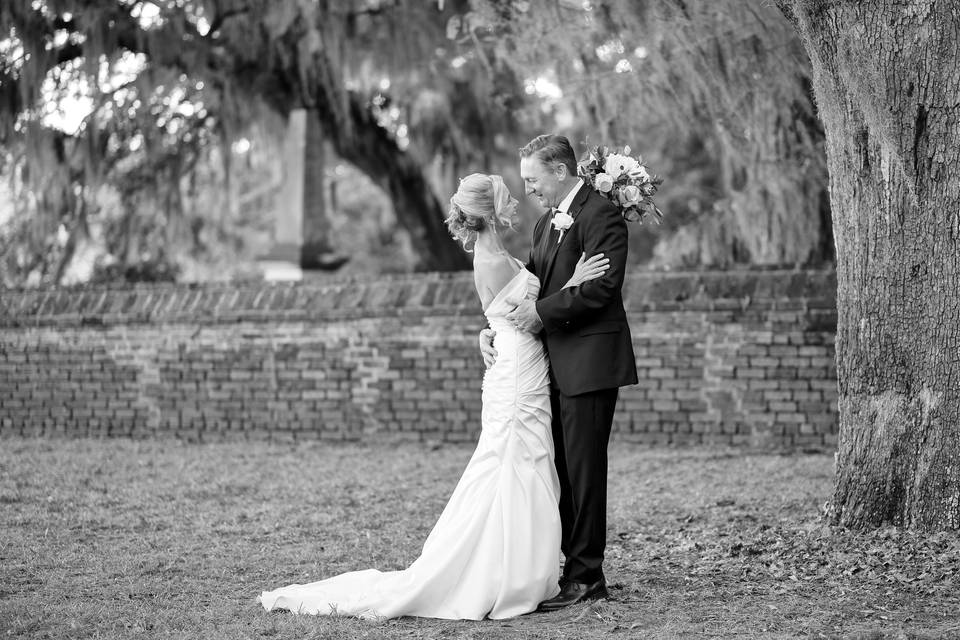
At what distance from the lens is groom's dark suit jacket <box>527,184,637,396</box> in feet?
14.8

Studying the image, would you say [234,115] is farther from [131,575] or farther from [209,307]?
[131,575]

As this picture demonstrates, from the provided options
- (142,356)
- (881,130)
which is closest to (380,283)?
(142,356)

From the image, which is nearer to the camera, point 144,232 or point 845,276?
point 845,276

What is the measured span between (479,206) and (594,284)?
0.60 m

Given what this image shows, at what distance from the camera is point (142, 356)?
9.94 metres

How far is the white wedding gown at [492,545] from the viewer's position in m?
4.41

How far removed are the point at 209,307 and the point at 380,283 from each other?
1582mm

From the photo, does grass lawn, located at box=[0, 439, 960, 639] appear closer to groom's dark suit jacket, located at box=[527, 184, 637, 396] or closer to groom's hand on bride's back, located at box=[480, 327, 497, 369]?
groom's dark suit jacket, located at box=[527, 184, 637, 396]

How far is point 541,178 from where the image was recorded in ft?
15.4

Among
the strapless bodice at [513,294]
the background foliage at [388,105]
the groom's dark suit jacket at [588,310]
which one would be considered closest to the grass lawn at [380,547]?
the groom's dark suit jacket at [588,310]

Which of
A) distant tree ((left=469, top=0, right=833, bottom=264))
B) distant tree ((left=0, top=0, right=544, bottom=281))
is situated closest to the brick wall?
distant tree ((left=469, top=0, right=833, bottom=264))

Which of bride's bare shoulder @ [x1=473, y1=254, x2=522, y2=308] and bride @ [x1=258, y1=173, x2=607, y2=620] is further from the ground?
bride's bare shoulder @ [x1=473, y1=254, x2=522, y2=308]

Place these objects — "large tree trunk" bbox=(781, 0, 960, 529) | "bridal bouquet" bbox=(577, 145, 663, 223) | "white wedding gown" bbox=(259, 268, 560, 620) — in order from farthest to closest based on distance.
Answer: "large tree trunk" bbox=(781, 0, 960, 529)
"bridal bouquet" bbox=(577, 145, 663, 223)
"white wedding gown" bbox=(259, 268, 560, 620)

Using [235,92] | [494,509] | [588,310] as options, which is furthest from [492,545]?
[235,92]
